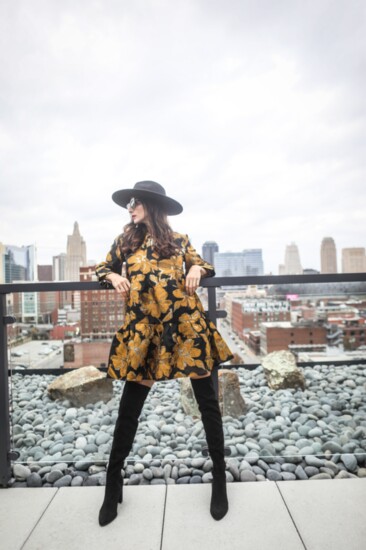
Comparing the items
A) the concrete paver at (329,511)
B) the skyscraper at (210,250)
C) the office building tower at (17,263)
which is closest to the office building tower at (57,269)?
the office building tower at (17,263)

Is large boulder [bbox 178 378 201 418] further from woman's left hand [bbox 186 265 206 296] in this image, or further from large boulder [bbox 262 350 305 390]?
woman's left hand [bbox 186 265 206 296]

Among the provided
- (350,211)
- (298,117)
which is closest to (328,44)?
(298,117)

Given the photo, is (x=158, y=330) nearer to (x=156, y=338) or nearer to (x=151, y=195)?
(x=156, y=338)

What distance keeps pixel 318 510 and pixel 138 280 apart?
128 cm

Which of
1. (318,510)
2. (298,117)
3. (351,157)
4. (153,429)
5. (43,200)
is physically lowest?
(318,510)

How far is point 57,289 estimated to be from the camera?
1.62 metres

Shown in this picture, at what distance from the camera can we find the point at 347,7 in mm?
3500

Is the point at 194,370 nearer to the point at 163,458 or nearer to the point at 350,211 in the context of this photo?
the point at 163,458

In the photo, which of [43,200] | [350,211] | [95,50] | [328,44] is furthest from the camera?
[350,211]

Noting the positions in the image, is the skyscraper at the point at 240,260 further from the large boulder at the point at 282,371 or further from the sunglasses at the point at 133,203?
the sunglasses at the point at 133,203

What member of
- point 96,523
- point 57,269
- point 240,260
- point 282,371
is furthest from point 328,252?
point 96,523

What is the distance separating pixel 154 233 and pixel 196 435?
1190 millimetres

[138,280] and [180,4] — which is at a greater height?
[180,4]

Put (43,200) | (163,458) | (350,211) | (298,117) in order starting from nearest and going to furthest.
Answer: (163,458) < (298,117) < (43,200) < (350,211)
